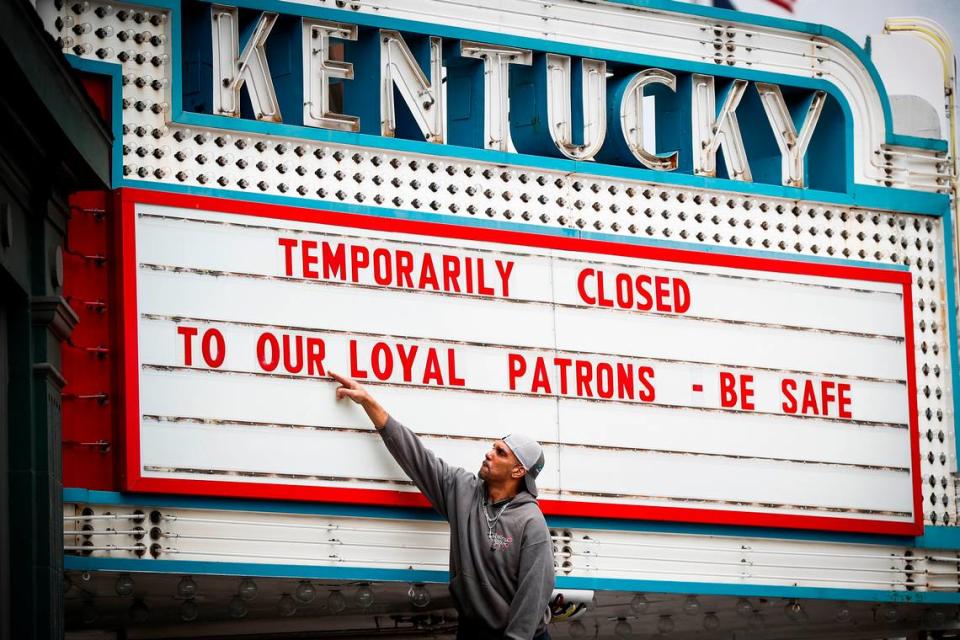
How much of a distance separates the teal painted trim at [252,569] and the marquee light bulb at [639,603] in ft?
5.57

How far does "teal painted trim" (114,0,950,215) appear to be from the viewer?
13.5 meters

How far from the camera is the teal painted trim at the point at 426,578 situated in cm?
1262

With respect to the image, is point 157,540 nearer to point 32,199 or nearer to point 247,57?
point 32,199

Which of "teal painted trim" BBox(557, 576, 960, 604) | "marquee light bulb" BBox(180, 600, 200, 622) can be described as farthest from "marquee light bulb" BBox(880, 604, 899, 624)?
"marquee light bulb" BBox(180, 600, 200, 622)

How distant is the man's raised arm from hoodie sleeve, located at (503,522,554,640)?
71cm

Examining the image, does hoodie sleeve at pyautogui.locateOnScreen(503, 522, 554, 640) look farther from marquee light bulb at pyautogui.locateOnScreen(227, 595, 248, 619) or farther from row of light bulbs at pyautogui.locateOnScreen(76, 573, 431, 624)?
marquee light bulb at pyautogui.locateOnScreen(227, 595, 248, 619)

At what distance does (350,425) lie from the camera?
13.4 meters

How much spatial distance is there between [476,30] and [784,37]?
2759 mm

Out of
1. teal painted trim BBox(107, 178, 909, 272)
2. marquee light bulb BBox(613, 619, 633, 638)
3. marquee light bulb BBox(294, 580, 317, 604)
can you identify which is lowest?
marquee light bulb BBox(613, 619, 633, 638)

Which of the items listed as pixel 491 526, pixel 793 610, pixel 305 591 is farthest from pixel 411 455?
pixel 793 610

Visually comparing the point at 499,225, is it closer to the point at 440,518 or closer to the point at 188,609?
the point at 440,518

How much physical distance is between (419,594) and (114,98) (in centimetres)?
396

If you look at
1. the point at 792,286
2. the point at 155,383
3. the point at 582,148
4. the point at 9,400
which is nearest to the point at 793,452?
the point at 792,286

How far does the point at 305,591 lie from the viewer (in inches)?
530
